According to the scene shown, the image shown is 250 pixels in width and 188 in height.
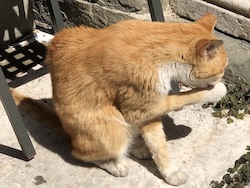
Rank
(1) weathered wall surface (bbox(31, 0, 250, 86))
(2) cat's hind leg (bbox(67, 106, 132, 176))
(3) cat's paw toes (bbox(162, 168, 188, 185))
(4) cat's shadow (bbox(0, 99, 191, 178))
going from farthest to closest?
(1) weathered wall surface (bbox(31, 0, 250, 86)) < (4) cat's shadow (bbox(0, 99, 191, 178)) < (3) cat's paw toes (bbox(162, 168, 188, 185)) < (2) cat's hind leg (bbox(67, 106, 132, 176))

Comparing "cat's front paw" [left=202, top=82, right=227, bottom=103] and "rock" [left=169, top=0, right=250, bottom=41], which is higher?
"rock" [left=169, top=0, right=250, bottom=41]

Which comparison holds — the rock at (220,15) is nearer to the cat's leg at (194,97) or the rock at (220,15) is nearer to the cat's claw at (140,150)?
the cat's leg at (194,97)

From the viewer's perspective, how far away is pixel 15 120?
320 cm

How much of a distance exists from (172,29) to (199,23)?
195 millimetres

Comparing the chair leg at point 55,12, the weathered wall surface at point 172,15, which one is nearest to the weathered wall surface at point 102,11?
the weathered wall surface at point 172,15

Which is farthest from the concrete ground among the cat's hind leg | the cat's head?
the cat's head

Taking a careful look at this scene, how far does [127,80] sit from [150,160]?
2.40 ft

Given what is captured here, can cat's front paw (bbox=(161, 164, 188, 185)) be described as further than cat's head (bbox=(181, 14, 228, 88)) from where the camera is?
Yes

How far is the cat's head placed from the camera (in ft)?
8.68

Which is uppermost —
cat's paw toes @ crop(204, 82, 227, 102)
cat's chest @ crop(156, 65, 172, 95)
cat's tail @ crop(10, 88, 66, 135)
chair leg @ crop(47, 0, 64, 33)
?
chair leg @ crop(47, 0, 64, 33)

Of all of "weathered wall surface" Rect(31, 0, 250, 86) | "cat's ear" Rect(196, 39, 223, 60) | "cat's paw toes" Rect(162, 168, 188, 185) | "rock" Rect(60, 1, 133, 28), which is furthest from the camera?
"rock" Rect(60, 1, 133, 28)

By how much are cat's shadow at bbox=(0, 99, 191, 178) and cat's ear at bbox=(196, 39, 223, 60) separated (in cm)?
85

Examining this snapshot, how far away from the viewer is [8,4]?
13.7 feet

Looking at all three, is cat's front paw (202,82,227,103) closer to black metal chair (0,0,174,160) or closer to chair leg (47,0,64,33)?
chair leg (47,0,64,33)
